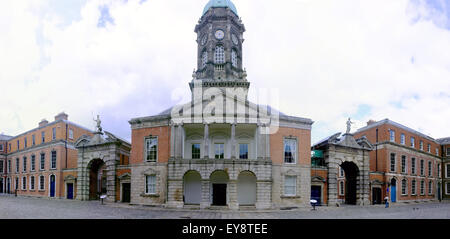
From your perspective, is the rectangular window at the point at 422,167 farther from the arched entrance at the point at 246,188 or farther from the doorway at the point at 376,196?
the arched entrance at the point at 246,188

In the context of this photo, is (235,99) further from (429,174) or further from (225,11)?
(429,174)

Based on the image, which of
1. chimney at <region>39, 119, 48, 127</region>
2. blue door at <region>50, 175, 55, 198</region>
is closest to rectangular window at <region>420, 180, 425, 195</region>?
blue door at <region>50, 175, 55, 198</region>

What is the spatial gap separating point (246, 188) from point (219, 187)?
2.54m

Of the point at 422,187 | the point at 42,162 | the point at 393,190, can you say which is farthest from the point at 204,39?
the point at 422,187

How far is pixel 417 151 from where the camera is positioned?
42.1 m

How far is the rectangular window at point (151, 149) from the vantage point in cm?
2823

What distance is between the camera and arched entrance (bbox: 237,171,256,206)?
28.0 meters

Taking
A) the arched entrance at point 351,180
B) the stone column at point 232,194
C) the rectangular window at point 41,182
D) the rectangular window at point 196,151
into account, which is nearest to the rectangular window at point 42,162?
the rectangular window at point 41,182

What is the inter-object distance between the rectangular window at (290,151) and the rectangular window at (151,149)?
12.1 meters

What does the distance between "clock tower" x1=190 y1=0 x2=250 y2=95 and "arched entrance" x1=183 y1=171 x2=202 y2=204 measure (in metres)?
11.0

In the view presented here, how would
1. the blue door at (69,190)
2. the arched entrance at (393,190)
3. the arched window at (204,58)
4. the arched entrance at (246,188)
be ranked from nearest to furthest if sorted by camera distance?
1. the arched entrance at (246,188)
2. the arched window at (204,58)
3. the blue door at (69,190)
4. the arched entrance at (393,190)

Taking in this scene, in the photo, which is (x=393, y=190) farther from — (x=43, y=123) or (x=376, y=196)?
(x=43, y=123)

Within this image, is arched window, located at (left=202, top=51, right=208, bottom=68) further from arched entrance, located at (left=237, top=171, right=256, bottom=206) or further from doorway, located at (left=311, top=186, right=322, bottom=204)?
doorway, located at (left=311, top=186, right=322, bottom=204)

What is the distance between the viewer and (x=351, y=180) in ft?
109
